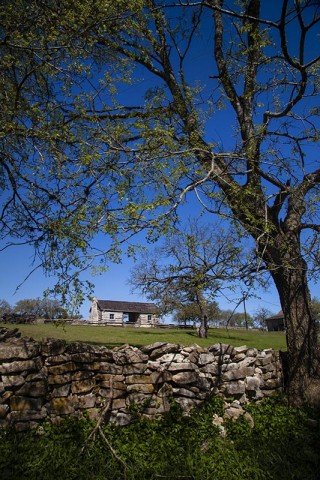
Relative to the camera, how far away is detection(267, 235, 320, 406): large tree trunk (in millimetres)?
7859

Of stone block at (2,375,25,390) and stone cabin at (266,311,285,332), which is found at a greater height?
stone block at (2,375,25,390)

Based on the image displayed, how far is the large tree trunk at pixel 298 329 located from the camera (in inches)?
309

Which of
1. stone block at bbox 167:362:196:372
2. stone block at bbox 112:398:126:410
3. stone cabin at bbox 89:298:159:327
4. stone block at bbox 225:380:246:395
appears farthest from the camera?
stone cabin at bbox 89:298:159:327

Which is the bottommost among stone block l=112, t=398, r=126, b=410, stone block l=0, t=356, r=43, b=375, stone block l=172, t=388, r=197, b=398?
stone block l=112, t=398, r=126, b=410

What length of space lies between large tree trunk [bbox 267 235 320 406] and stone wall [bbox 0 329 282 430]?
2.02 feet

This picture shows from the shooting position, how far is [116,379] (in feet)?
22.3

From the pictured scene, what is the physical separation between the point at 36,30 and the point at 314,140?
22.5 ft

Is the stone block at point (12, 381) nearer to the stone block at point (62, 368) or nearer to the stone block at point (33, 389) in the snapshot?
the stone block at point (33, 389)

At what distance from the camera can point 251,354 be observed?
867 cm

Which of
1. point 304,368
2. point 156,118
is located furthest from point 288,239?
point 156,118

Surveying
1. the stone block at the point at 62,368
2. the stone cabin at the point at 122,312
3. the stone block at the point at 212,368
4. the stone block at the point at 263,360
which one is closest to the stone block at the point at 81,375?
the stone block at the point at 62,368


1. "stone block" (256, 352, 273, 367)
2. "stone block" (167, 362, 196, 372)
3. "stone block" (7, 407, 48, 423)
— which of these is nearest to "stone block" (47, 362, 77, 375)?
"stone block" (7, 407, 48, 423)

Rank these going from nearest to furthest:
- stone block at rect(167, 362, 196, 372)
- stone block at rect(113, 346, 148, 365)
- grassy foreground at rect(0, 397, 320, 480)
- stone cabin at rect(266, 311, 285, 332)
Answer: grassy foreground at rect(0, 397, 320, 480) < stone block at rect(113, 346, 148, 365) < stone block at rect(167, 362, 196, 372) < stone cabin at rect(266, 311, 285, 332)

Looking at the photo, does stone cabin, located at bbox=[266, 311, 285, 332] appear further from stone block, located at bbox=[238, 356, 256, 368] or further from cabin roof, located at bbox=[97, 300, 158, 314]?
stone block, located at bbox=[238, 356, 256, 368]
